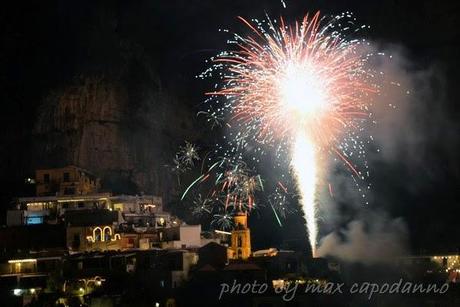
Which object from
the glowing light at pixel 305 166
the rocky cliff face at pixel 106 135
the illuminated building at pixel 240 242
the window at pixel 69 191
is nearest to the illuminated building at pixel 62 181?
the window at pixel 69 191

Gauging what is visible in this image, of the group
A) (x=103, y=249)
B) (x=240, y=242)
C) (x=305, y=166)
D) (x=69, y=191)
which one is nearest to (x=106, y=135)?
(x=69, y=191)

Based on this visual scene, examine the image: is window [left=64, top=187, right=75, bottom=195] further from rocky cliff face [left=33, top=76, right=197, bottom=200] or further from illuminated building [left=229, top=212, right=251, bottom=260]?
illuminated building [left=229, top=212, right=251, bottom=260]

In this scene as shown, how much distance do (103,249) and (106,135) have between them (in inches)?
430

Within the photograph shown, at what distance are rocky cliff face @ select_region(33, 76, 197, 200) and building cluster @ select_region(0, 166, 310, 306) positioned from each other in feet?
5.02

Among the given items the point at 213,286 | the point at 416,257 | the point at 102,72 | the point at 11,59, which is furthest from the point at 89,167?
the point at 416,257

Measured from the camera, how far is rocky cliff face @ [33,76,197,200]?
44.8 meters

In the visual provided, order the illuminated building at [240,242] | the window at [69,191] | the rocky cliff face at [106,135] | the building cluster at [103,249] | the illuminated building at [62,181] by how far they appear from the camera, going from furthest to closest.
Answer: the rocky cliff face at [106,135] → the illuminated building at [62,181] → the window at [69,191] → the illuminated building at [240,242] → the building cluster at [103,249]

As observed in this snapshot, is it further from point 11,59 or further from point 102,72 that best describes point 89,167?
point 11,59

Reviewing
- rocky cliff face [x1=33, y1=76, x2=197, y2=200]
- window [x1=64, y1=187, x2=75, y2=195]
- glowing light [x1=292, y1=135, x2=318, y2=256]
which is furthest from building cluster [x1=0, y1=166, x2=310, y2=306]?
glowing light [x1=292, y1=135, x2=318, y2=256]

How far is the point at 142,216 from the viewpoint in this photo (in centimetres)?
4003

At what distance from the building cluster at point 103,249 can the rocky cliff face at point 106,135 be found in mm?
1530

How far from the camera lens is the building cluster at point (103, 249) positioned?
30859mm

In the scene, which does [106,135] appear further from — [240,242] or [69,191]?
[240,242]

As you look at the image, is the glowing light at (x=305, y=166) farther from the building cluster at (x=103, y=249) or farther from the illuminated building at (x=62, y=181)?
the illuminated building at (x=62, y=181)
